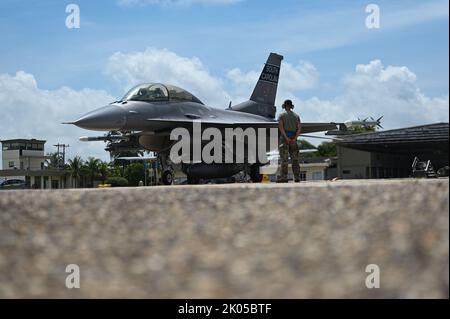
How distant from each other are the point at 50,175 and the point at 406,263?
55.7 meters

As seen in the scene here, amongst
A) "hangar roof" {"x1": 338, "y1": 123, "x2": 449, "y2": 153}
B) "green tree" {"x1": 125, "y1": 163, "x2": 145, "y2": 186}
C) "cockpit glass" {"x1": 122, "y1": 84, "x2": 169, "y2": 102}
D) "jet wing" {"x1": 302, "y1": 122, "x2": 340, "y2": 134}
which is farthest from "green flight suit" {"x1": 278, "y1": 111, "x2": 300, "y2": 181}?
"green tree" {"x1": 125, "y1": 163, "x2": 145, "y2": 186}

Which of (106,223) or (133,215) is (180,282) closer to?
(106,223)

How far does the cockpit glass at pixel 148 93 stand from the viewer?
18.9 metres

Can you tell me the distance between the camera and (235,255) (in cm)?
293

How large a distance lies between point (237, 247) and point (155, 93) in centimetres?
1661

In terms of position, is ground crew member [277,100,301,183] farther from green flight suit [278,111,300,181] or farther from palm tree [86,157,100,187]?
palm tree [86,157,100,187]

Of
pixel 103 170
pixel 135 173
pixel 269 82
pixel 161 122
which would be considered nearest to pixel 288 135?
pixel 161 122

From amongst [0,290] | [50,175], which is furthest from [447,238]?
[50,175]

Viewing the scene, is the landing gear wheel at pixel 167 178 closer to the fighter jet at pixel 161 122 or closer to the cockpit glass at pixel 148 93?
the fighter jet at pixel 161 122

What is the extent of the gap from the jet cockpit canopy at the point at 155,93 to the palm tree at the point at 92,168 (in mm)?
72213

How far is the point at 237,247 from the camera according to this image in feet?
10.2

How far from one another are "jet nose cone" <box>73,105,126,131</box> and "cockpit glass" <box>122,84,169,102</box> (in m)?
1.10

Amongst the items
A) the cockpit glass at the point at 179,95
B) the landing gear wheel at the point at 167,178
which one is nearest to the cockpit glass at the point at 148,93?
the cockpit glass at the point at 179,95

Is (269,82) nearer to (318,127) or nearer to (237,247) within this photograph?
(318,127)
